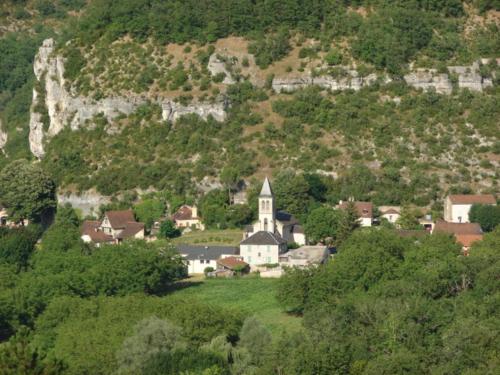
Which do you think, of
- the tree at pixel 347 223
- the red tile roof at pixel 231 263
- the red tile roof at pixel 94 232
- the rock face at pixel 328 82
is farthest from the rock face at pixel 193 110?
the red tile roof at pixel 231 263

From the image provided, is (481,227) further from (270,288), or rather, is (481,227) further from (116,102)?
(116,102)

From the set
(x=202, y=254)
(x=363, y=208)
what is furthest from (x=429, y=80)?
(x=202, y=254)

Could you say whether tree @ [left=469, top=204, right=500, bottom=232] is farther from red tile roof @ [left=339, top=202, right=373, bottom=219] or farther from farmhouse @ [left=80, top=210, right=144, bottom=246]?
farmhouse @ [left=80, top=210, right=144, bottom=246]

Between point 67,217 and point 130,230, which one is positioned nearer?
point 130,230

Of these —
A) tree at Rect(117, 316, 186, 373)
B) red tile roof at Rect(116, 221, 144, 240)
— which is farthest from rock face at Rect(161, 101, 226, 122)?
tree at Rect(117, 316, 186, 373)

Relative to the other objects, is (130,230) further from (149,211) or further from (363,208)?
(363,208)
